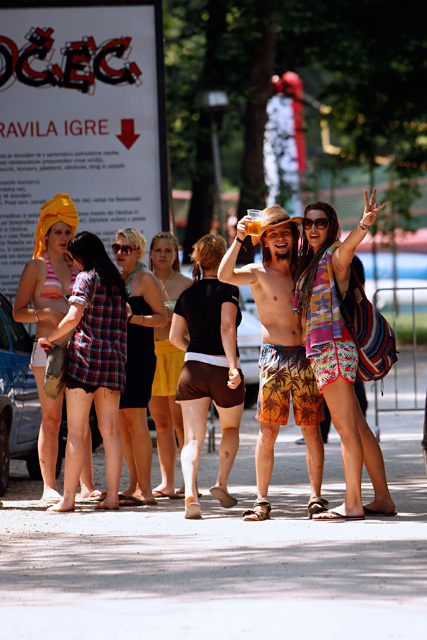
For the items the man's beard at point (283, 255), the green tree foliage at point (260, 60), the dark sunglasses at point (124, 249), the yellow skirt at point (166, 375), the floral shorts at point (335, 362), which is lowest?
the yellow skirt at point (166, 375)

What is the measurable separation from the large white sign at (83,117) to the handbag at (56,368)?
10.1 ft

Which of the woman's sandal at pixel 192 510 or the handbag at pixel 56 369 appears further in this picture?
the handbag at pixel 56 369

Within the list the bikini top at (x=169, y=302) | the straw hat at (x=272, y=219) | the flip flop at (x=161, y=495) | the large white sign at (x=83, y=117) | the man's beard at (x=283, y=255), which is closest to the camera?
the straw hat at (x=272, y=219)

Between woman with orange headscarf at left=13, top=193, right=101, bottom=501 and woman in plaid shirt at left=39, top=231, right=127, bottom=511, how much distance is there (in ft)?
1.16

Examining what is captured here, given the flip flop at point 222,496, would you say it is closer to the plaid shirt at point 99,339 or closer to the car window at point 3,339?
the plaid shirt at point 99,339

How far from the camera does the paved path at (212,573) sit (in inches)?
190

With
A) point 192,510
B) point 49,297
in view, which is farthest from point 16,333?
point 192,510

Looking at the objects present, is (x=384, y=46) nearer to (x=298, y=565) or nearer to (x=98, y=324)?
(x=98, y=324)

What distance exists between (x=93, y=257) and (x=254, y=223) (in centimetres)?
129

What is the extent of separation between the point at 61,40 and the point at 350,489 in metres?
5.81

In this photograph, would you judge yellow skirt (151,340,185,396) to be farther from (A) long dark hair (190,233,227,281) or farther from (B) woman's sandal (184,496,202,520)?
(B) woman's sandal (184,496,202,520)

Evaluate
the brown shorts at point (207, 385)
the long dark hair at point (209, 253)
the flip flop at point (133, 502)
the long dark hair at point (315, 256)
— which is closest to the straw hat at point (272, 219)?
the long dark hair at point (315, 256)

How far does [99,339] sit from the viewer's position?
8211 millimetres

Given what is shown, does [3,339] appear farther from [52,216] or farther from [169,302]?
[169,302]
